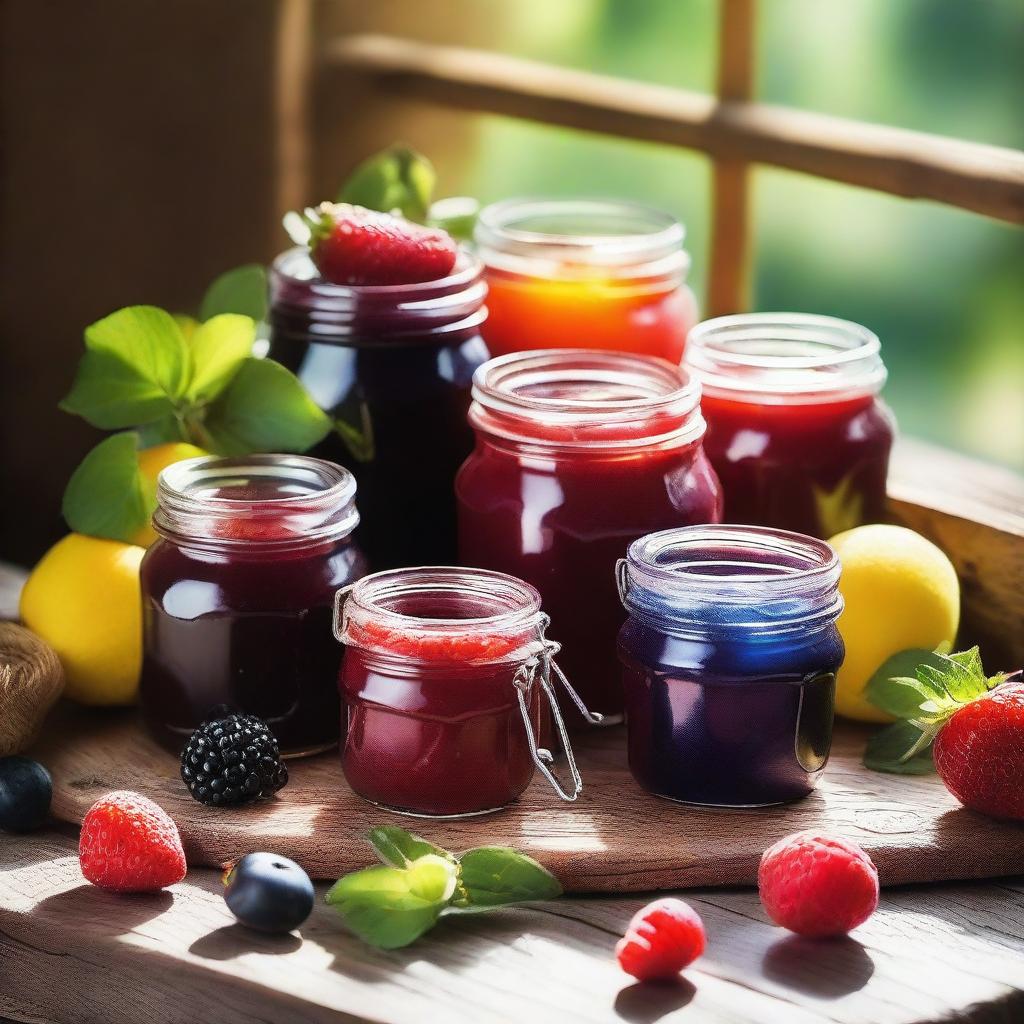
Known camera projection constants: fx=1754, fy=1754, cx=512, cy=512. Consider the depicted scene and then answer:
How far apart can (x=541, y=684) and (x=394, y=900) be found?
30 cm

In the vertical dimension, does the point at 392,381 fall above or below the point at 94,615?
above

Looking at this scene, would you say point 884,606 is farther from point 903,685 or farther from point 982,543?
point 982,543

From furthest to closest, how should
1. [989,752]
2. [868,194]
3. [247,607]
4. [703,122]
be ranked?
[868,194] → [703,122] → [247,607] → [989,752]

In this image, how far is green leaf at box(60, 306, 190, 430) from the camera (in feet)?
5.90

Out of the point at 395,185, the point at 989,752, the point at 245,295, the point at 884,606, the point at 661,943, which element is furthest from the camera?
the point at 395,185

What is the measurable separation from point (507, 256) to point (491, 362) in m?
0.23

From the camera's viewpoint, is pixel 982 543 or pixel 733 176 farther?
pixel 733 176

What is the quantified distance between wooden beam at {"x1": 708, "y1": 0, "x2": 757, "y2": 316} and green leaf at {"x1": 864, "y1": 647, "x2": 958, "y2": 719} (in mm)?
790

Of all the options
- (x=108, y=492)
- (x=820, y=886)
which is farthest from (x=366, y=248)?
(x=820, y=886)

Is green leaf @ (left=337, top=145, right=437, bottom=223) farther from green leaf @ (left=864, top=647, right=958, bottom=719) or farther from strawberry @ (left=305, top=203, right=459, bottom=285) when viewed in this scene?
green leaf @ (left=864, top=647, right=958, bottom=719)

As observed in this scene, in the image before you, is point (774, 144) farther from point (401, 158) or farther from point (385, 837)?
point (385, 837)

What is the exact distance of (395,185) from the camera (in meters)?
2.07

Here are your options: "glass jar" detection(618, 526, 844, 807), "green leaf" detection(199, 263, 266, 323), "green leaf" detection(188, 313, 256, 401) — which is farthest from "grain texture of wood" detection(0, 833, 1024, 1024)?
"green leaf" detection(199, 263, 266, 323)

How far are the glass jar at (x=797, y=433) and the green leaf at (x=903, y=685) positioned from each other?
0.19m
